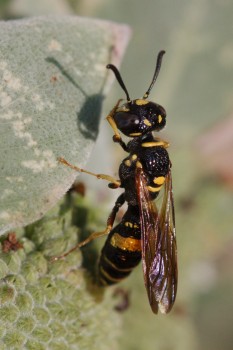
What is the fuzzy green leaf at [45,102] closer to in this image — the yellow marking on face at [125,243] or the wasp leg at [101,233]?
the wasp leg at [101,233]

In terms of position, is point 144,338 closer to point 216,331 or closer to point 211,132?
point 211,132

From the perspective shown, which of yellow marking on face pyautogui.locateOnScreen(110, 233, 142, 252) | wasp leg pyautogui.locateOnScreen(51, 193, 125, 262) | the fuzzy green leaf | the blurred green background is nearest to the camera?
the fuzzy green leaf

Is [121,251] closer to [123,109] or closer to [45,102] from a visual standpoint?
[123,109]

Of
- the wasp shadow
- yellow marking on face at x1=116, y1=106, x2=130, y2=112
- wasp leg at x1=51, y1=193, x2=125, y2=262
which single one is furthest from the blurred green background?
the wasp shadow

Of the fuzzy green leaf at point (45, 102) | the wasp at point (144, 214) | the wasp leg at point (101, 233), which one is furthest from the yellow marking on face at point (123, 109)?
the wasp leg at point (101, 233)

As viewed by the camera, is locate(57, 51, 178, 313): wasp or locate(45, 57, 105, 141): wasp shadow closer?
locate(45, 57, 105, 141): wasp shadow

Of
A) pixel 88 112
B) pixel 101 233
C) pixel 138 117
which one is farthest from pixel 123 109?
pixel 101 233

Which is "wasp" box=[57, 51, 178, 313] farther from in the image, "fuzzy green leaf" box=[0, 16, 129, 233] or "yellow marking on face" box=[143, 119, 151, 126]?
"fuzzy green leaf" box=[0, 16, 129, 233]
